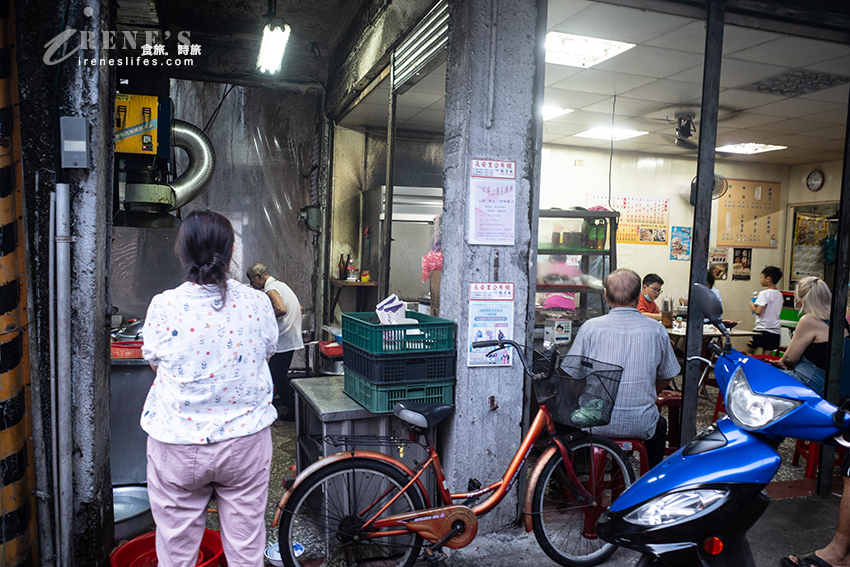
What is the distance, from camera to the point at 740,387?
210 centimetres

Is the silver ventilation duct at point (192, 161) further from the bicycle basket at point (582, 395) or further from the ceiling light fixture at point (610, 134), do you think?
the ceiling light fixture at point (610, 134)

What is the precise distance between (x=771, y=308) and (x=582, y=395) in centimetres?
627

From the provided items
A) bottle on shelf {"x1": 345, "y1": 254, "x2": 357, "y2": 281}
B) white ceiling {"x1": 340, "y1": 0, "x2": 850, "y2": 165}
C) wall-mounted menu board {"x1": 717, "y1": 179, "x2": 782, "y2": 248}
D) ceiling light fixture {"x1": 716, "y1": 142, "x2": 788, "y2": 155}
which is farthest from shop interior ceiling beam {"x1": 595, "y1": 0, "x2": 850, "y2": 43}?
wall-mounted menu board {"x1": 717, "y1": 179, "x2": 782, "y2": 248}

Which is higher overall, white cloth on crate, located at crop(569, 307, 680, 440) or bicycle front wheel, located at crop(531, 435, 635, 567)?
white cloth on crate, located at crop(569, 307, 680, 440)

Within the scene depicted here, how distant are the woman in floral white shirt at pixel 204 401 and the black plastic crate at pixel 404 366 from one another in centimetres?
96

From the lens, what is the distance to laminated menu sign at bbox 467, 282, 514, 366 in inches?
135

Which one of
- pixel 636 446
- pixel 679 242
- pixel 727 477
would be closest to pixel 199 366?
pixel 727 477

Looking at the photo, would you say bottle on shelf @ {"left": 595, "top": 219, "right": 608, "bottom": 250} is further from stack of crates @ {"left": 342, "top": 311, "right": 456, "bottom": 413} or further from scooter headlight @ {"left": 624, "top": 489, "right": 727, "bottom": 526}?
scooter headlight @ {"left": 624, "top": 489, "right": 727, "bottom": 526}

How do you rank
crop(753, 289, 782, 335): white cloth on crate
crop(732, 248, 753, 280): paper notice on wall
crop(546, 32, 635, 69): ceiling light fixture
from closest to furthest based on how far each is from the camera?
crop(546, 32, 635, 69): ceiling light fixture
crop(753, 289, 782, 335): white cloth on crate
crop(732, 248, 753, 280): paper notice on wall

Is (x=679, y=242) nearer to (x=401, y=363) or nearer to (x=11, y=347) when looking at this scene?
(x=401, y=363)

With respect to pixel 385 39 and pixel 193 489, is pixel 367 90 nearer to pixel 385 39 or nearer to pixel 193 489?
pixel 385 39

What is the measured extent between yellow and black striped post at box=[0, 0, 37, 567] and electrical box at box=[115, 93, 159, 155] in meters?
0.91

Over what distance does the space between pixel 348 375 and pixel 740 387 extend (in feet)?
7.26

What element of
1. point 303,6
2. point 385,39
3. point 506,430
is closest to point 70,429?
point 506,430
